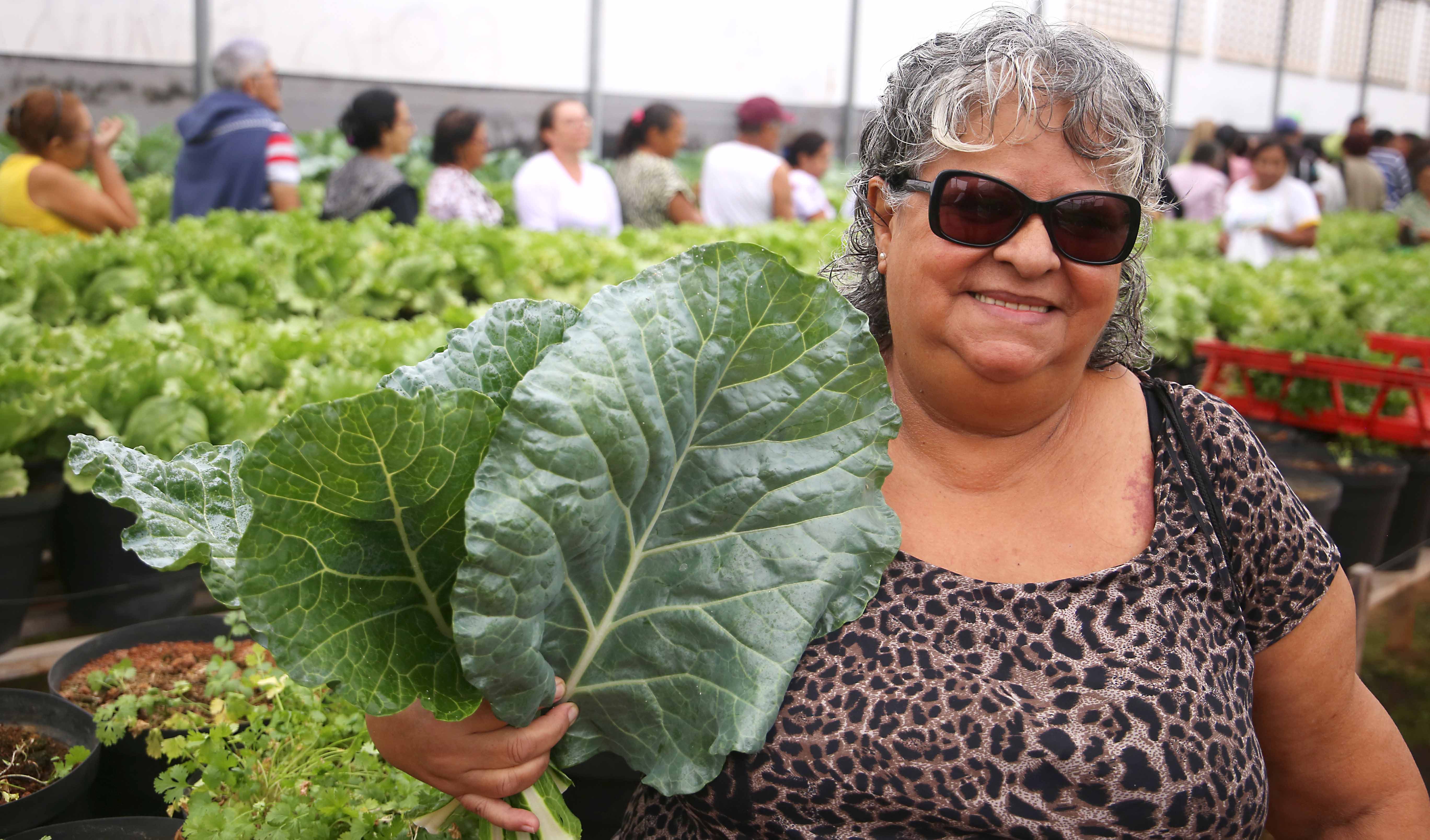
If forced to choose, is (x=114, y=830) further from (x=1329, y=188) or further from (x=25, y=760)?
(x=1329, y=188)

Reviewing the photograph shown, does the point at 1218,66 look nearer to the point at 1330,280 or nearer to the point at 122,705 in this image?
the point at 1330,280

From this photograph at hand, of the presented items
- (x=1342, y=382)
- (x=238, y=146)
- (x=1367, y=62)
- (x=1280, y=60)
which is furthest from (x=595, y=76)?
(x=1367, y=62)

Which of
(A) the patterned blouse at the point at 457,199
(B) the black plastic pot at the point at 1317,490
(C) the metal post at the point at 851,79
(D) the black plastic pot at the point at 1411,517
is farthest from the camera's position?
(C) the metal post at the point at 851,79

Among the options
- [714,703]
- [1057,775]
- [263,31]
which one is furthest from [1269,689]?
[263,31]

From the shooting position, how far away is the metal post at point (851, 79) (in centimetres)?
1619

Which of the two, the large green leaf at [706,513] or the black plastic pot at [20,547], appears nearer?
the large green leaf at [706,513]

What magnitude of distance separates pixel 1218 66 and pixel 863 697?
2626cm

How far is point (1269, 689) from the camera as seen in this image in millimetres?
1799

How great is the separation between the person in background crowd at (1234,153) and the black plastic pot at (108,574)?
38.0ft

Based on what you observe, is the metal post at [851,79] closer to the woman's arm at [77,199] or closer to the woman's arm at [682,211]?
the woman's arm at [682,211]

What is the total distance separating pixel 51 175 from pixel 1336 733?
5.62m

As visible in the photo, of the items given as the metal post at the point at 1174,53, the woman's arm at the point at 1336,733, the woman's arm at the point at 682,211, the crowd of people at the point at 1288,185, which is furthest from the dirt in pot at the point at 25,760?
the metal post at the point at 1174,53

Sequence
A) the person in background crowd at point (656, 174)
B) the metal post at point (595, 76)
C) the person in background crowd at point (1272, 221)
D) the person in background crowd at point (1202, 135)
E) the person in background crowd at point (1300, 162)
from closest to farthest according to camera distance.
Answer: the person in background crowd at point (656, 174), the person in background crowd at point (1272, 221), the person in background crowd at point (1202, 135), the person in background crowd at point (1300, 162), the metal post at point (595, 76)

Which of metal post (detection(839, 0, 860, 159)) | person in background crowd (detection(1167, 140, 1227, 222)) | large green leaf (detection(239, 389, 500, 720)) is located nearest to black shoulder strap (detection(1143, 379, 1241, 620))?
large green leaf (detection(239, 389, 500, 720))
